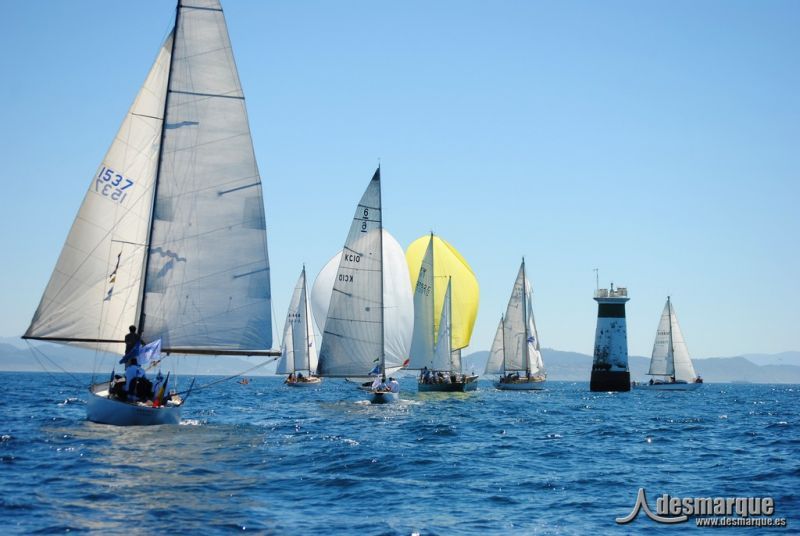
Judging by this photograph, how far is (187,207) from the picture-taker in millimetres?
28953

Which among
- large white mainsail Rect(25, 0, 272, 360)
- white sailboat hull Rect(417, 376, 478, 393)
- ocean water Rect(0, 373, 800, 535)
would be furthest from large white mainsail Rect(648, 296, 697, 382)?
large white mainsail Rect(25, 0, 272, 360)

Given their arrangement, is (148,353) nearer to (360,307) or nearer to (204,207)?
(204,207)

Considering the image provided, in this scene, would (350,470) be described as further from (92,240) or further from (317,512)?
(92,240)

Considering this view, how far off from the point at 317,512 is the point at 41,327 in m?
14.6

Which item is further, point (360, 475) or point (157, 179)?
point (157, 179)

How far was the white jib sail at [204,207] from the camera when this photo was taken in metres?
28.8

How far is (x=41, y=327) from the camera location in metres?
27.2

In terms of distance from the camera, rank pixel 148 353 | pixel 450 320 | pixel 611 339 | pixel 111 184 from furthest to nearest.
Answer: pixel 611 339, pixel 450 320, pixel 111 184, pixel 148 353

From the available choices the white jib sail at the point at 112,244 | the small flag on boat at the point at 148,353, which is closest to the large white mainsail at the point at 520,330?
the white jib sail at the point at 112,244

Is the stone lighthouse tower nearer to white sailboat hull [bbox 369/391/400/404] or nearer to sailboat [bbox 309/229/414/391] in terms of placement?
sailboat [bbox 309/229/414/391]

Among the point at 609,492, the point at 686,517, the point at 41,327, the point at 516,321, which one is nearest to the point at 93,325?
the point at 41,327

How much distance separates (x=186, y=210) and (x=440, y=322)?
129 feet

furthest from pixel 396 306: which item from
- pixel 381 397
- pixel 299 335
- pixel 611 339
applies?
pixel 611 339

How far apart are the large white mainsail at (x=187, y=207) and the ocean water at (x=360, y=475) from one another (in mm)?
3538
